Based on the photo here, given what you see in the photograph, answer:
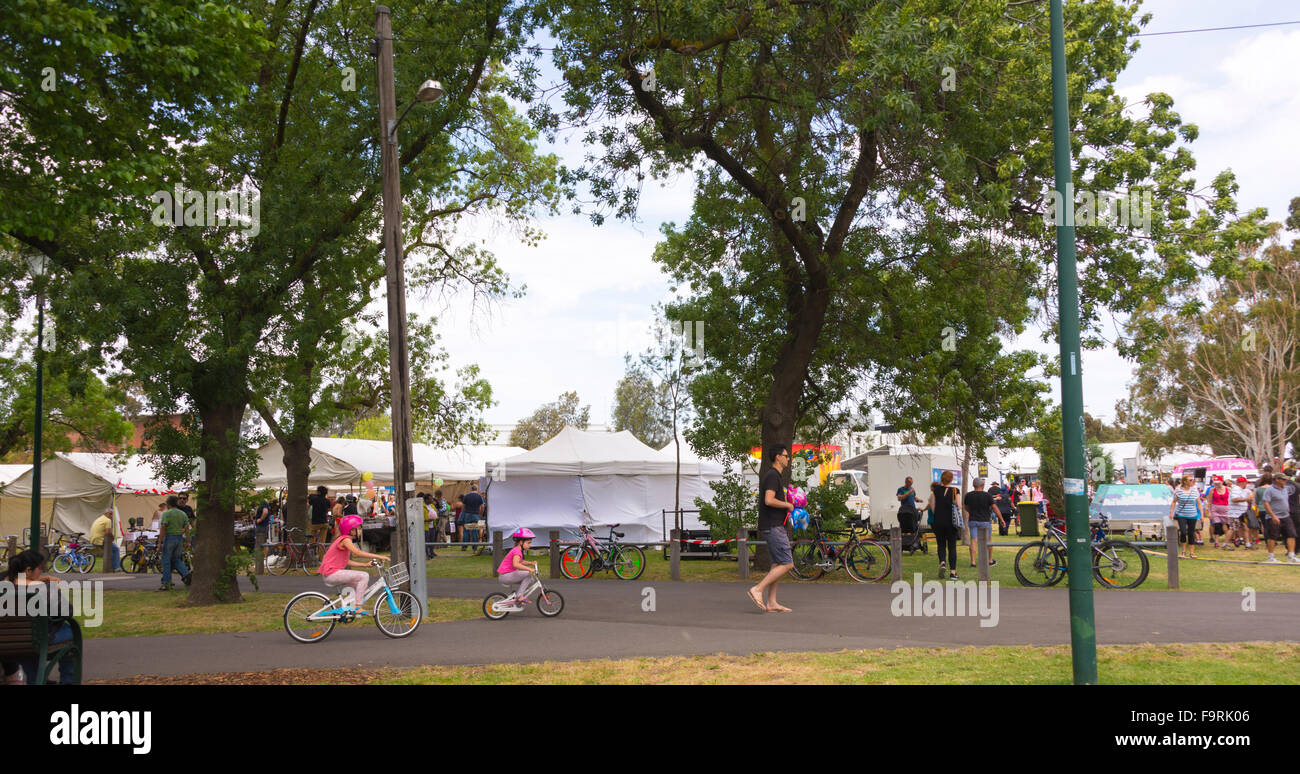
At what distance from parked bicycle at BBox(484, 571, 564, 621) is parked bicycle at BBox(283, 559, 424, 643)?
1583 mm

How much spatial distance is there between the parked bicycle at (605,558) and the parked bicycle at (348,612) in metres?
7.75

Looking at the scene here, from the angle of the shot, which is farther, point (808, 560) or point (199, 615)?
point (808, 560)

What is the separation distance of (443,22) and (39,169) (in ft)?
21.6

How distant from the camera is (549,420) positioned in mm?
82062

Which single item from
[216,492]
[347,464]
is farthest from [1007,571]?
[347,464]

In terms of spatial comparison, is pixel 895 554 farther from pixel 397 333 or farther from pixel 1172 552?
pixel 397 333

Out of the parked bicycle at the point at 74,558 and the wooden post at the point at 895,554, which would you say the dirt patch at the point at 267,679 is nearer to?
the wooden post at the point at 895,554

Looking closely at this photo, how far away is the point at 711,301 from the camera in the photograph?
66.8 ft

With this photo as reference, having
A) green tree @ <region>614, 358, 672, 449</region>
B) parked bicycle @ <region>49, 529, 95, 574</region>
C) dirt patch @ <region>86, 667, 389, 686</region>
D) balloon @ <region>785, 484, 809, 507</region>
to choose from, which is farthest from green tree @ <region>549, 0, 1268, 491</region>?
green tree @ <region>614, 358, 672, 449</region>

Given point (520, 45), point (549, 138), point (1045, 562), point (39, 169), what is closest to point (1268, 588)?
point (1045, 562)

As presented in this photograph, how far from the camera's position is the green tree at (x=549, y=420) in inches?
3196

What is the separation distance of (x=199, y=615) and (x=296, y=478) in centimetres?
1165

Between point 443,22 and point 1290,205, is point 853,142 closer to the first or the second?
point 443,22

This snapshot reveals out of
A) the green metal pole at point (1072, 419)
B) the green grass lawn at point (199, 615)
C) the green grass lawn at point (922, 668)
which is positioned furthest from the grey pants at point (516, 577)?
the green metal pole at point (1072, 419)
